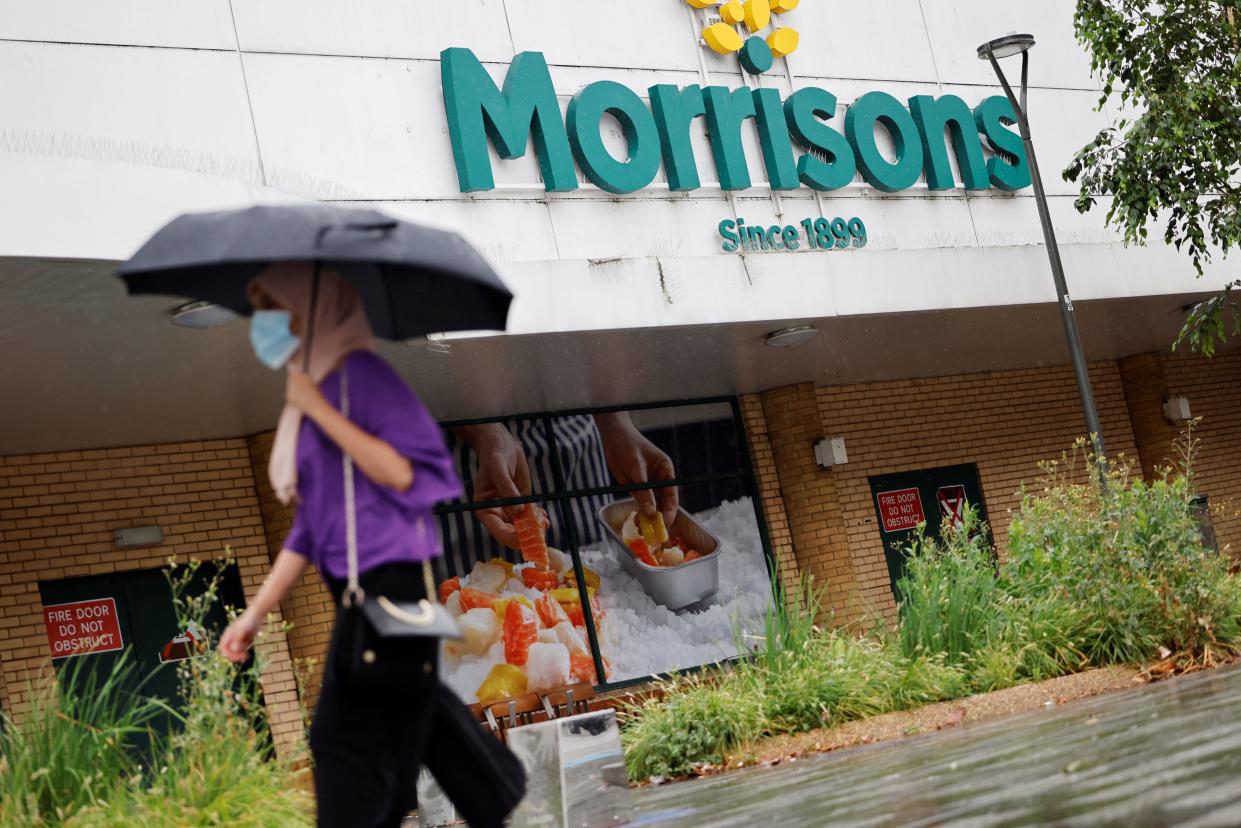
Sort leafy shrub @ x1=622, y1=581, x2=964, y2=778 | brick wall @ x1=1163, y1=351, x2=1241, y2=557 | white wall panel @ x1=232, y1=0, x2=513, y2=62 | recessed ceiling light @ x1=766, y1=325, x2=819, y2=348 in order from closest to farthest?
1. leafy shrub @ x1=622, y1=581, x2=964, y2=778
2. white wall panel @ x1=232, y1=0, x2=513, y2=62
3. recessed ceiling light @ x1=766, y1=325, x2=819, y2=348
4. brick wall @ x1=1163, y1=351, x2=1241, y2=557

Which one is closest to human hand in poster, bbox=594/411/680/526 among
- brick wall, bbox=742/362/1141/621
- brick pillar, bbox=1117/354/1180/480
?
brick wall, bbox=742/362/1141/621

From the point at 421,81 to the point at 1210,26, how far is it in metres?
7.48

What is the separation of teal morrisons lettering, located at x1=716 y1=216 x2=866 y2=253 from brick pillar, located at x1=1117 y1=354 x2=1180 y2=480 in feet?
25.7

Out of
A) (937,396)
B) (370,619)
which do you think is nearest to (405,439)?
(370,619)

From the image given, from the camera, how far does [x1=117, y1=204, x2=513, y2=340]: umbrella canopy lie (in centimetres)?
337

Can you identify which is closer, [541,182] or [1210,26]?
[541,182]

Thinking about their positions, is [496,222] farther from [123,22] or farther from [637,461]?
[637,461]

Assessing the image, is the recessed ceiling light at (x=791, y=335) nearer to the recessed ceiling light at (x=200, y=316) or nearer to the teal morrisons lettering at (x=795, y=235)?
the teal morrisons lettering at (x=795, y=235)

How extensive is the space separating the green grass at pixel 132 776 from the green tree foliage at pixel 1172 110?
9.45 metres

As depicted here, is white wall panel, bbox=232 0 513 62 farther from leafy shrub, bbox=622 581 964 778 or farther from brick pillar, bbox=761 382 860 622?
brick pillar, bbox=761 382 860 622

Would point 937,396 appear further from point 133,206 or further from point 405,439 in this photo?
point 405,439

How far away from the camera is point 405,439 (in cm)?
333

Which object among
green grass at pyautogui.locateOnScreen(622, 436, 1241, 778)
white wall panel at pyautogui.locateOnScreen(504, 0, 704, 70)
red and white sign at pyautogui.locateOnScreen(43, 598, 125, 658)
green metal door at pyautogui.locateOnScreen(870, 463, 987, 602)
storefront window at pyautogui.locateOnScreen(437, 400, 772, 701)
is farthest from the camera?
green metal door at pyautogui.locateOnScreen(870, 463, 987, 602)

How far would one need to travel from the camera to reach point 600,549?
623 inches
